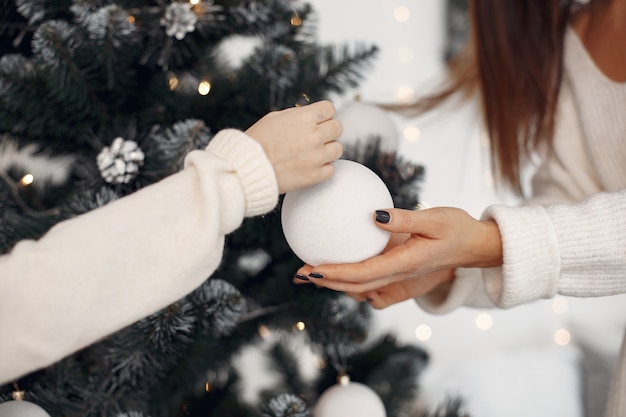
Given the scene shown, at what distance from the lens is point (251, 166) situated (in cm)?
53

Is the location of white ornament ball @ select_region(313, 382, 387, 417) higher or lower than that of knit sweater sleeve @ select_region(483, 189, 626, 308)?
lower

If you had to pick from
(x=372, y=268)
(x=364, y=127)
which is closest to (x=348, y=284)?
(x=372, y=268)

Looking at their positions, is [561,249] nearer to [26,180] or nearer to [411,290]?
[411,290]

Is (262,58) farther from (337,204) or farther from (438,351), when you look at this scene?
(438,351)

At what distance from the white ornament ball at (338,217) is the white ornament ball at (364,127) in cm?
21

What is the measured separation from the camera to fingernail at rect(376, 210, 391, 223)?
579 mm

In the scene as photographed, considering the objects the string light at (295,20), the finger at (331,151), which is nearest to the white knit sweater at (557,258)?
the finger at (331,151)

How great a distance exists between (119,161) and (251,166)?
0.78ft

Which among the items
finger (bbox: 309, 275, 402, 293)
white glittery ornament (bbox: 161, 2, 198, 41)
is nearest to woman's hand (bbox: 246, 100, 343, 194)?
finger (bbox: 309, 275, 402, 293)

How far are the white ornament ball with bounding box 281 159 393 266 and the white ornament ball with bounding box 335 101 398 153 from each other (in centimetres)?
21

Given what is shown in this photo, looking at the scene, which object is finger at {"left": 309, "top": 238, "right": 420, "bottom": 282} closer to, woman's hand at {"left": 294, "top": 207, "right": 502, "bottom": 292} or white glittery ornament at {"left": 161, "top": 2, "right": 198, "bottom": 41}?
woman's hand at {"left": 294, "top": 207, "right": 502, "bottom": 292}

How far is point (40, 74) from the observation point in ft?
2.24

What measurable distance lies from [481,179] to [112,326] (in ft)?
4.41

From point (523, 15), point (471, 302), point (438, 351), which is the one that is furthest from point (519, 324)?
point (523, 15)
